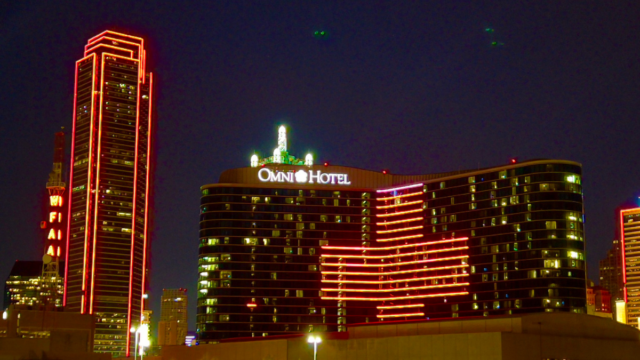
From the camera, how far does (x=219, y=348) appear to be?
509 ft

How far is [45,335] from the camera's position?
13462cm

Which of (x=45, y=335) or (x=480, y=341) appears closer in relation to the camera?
(x=480, y=341)

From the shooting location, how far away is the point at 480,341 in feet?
393

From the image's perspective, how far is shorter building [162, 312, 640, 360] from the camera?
121 meters

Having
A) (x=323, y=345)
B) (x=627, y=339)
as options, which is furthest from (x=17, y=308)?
(x=627, y=339)

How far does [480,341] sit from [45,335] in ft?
209

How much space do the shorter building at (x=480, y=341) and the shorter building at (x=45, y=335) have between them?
103 ft

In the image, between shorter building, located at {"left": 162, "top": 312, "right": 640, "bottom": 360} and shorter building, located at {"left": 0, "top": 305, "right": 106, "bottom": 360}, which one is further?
shorter building, located at {"left": 162, "top": 312, "right": 640, "bottom": 360}

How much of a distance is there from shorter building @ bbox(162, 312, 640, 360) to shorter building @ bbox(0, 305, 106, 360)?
31291 millimetres

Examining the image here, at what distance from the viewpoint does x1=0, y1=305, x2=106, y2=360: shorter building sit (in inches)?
4333

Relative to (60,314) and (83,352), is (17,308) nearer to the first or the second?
(60,314)

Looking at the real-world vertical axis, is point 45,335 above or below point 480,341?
above

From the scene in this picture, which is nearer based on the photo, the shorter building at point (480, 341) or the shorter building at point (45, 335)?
the shorter building at point (45, 335)

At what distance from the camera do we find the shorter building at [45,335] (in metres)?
110
